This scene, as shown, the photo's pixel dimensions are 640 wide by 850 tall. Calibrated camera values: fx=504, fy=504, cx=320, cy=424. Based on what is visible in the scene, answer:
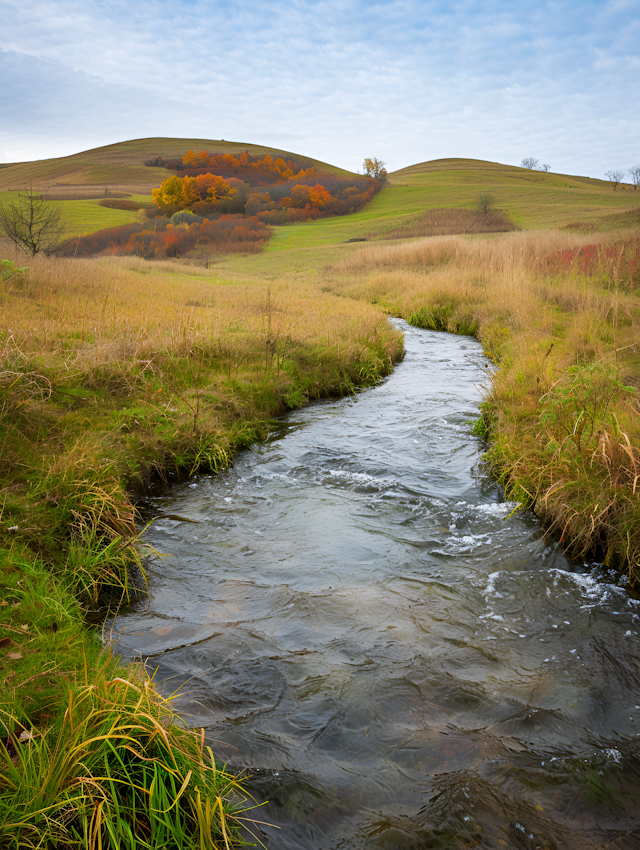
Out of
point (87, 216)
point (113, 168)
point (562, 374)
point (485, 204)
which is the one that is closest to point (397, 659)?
point (562, 374)

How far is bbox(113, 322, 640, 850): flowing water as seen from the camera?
2502mm

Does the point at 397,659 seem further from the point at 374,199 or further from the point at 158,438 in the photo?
the point at 374,199

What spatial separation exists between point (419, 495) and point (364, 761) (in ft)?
11.0

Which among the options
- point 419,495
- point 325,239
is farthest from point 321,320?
point 325,239

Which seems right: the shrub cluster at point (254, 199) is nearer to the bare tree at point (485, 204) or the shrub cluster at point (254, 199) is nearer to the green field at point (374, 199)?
the green field at point (374, 199)

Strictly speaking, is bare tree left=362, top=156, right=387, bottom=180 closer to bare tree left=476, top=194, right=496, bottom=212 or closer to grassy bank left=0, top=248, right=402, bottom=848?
bare tree left=476, top=194, right=496, bottom=212

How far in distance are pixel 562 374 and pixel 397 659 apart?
514 centimetres

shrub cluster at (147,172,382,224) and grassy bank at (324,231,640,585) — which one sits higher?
shrub cluster at (147,172,382,224)

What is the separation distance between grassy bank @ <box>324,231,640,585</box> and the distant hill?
54946 mm

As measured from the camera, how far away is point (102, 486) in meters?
4.70

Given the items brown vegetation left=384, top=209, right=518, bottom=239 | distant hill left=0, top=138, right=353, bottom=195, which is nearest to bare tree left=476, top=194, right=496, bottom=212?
brown vegetation left=384, top=209, right=518, bottom=239

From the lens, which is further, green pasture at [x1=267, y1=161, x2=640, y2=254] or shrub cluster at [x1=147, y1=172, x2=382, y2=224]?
shrub cluster at [x1=147, y1=172, x2=382, y2=224]

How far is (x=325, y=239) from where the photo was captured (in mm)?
43250

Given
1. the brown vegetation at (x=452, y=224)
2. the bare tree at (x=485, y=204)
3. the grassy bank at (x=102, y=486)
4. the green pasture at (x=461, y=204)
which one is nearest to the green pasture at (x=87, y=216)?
the green pasture at (x=461, y=204)
